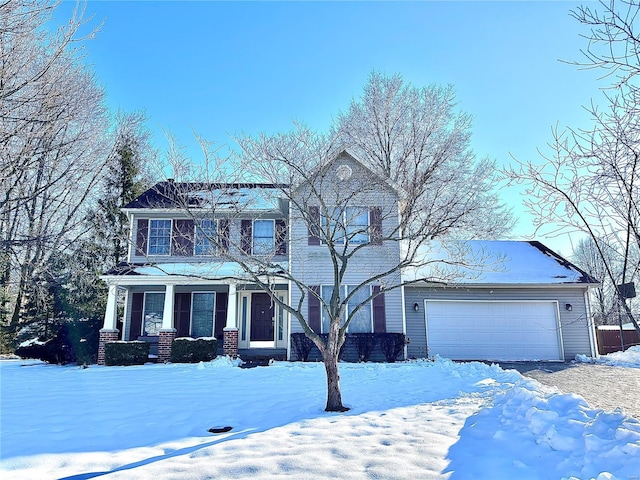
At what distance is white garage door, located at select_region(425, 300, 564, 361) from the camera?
14352 mm

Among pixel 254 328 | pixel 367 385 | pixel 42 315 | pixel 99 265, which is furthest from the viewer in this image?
pixel 99 265

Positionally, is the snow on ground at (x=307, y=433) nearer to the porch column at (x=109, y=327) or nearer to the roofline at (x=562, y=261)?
the porch column at (x=109, y=327)

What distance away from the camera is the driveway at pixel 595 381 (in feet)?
24.5

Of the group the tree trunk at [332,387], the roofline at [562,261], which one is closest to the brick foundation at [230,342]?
the tree trunk at [332,387]

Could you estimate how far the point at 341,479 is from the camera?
12.8ft

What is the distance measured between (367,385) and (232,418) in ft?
11.6

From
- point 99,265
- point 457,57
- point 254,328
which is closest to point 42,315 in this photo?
point 99,265

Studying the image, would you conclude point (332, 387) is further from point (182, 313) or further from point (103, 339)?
point (182, 313)

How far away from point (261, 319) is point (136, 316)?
14.5 ft

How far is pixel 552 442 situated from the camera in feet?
14.6

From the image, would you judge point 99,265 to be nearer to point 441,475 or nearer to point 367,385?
point 367,385

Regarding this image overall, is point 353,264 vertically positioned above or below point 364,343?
above

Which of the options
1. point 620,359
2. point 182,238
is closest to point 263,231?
point 182,238

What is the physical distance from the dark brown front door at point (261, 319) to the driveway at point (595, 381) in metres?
7.65
